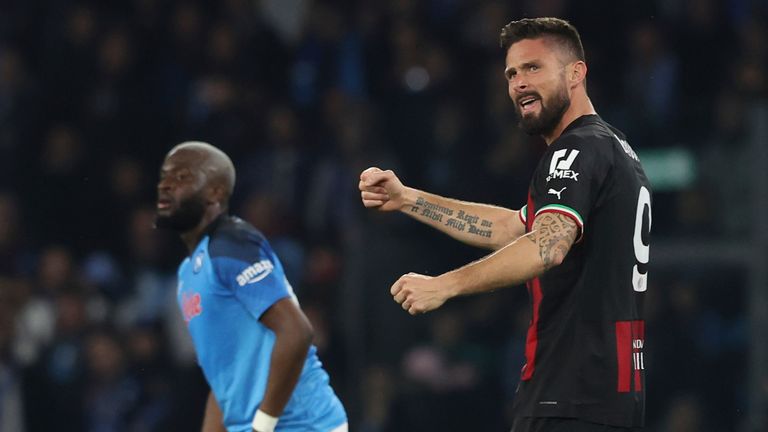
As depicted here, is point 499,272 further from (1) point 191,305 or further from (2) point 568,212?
(1) point 191,305

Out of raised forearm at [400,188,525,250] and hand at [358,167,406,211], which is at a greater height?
hand at [358,167,406,211]

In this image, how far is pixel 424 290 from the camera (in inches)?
159

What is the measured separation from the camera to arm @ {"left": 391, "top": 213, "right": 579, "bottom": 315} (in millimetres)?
4039

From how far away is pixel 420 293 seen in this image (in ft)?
13.3

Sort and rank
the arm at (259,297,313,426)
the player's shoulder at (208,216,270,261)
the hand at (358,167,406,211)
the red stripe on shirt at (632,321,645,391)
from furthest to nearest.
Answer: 1. the player's shoulder at (208,216,270,261)
2. the arm at (259,297,313,426)
3. the hand at (358,167,406,211)
4. the red stripe on shirt at (632,321,645,391)

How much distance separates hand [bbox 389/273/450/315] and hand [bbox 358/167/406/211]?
931mm

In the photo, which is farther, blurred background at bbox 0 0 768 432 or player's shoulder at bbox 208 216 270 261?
blurred background at bbox 0 0 768 432

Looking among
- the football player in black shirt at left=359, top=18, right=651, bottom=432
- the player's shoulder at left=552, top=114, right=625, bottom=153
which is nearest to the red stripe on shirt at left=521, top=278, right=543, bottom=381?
the football player in black shirt at left=359, top=18, right=651, bottom=432

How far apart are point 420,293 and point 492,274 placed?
24 centimetres

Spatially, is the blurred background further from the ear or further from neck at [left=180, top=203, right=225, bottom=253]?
the ear

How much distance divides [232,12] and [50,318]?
404 centimetres

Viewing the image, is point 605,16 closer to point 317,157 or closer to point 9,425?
point 317,157

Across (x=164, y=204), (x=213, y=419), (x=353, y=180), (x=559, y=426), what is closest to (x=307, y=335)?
(x=213, y=419)

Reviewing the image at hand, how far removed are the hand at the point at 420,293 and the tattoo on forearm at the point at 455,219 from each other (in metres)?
1.04
